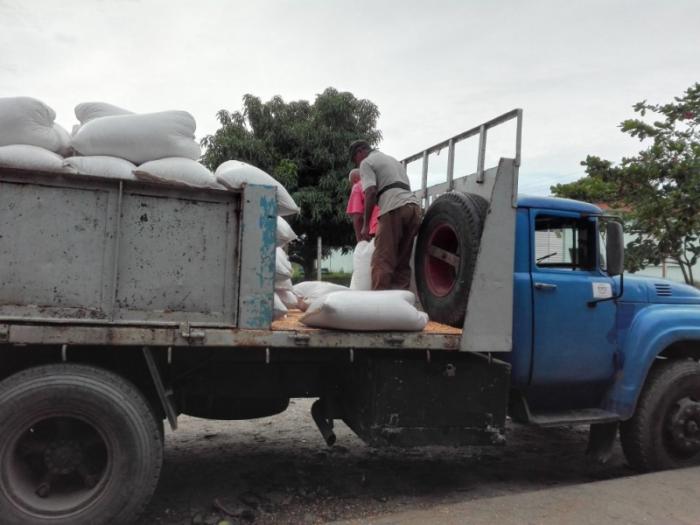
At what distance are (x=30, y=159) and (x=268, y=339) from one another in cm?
146

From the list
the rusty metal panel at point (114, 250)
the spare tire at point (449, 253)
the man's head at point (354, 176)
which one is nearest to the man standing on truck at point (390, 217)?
the spare tire at point (449, 253)

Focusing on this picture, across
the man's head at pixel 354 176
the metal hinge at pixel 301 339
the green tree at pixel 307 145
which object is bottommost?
the metal hinge at pixel 301 339

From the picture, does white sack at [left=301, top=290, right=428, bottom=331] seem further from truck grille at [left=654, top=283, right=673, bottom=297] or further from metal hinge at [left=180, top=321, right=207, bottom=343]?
truck grille at [left=654, top=283, right=673, bottom=297]

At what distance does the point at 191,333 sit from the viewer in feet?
9.27

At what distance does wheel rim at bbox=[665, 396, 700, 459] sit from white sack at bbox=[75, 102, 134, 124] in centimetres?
419

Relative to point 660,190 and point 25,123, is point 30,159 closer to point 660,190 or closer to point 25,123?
point 25,123

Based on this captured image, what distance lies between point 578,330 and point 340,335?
5.69 ft

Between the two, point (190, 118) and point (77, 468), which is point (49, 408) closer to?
point (77, 468)

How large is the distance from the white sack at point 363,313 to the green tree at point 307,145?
30.9 ft

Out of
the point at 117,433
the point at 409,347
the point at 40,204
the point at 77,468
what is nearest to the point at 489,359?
the point at 409,347

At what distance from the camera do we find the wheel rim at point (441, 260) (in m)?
3.91

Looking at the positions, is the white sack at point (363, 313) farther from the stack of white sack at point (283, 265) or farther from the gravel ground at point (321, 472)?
the gravel ground at point (321, 472)

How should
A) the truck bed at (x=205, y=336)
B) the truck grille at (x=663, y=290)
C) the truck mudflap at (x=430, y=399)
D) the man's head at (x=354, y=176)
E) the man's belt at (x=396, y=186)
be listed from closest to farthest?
1. the truck bed at (x=205, y=336)
2. the truck mudflap at (x=430, y=399)
3. the truck grille at (x=663, y=290)
4. the man's belt at (x=396, y=186)
5. the man's head at (x=354, y=176)

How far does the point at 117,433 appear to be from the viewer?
2781 mm
